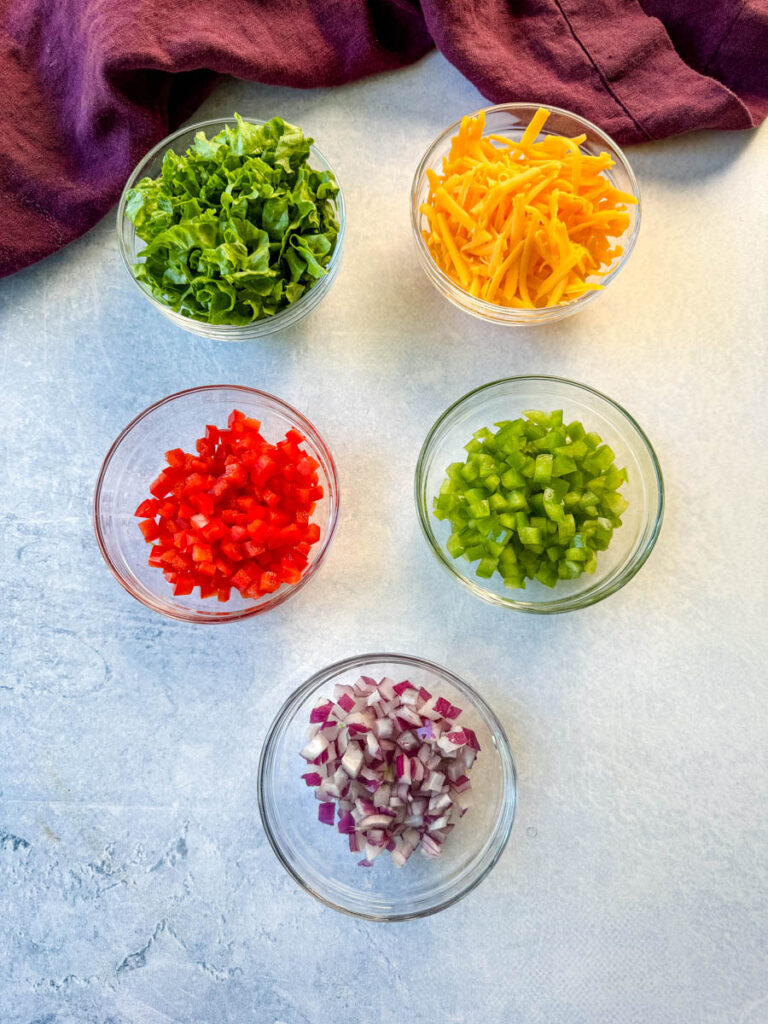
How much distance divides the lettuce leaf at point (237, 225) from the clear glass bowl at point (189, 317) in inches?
0.9

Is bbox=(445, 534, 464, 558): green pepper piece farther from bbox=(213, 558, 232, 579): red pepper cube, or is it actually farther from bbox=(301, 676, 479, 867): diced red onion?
bbox=(213, 558, 232, 579): red pepper cube

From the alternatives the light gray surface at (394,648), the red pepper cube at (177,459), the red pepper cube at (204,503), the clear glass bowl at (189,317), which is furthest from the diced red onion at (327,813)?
the clear glass bowl at (189,317)

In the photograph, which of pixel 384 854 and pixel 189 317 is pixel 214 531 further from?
pixel 384 854

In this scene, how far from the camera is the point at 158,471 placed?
1866mm

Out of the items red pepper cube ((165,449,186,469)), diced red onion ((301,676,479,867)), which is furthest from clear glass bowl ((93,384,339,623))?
diced red onion ((301,676,479,867))

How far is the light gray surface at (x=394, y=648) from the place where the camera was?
5.69 feet

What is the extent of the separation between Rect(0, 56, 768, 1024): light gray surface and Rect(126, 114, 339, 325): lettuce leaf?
210mm

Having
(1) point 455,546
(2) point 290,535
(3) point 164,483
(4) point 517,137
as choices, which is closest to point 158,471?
(3) point 164,483

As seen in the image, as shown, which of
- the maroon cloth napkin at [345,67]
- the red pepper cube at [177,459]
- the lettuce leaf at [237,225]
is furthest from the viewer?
the maroon cloth napkin at [345,67]

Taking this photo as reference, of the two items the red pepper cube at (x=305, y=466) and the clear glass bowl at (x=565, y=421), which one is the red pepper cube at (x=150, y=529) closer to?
the red pepper cube at (x=305, y=466)

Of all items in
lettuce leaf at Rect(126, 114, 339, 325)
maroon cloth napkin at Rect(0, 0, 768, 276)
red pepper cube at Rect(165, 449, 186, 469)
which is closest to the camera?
lettuce leaf at Rect(126, 114, 339, 325)

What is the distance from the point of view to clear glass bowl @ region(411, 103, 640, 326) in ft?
5.64

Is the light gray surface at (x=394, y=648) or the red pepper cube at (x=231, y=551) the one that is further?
the light gray surface at (x=394, y=648)

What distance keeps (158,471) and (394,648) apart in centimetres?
66
